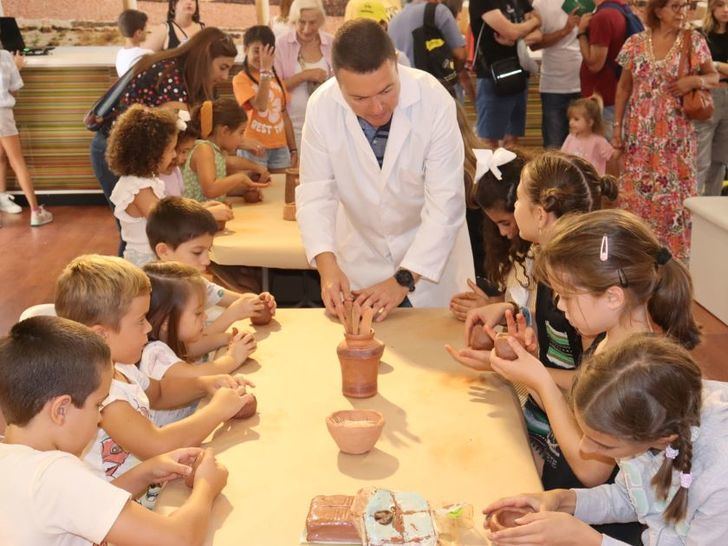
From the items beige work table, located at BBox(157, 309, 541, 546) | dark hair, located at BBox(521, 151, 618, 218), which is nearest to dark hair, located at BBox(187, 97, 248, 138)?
beige work table, located at BBox(157, 309, 541, 546)

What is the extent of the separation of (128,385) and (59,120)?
581cm

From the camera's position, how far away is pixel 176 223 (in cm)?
302

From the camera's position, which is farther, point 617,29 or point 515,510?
point 617,29

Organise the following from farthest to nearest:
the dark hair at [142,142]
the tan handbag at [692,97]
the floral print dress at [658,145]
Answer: the floral print dress at [658,145] → the tan handbag at [692,97] → the dark hair at [142,142]

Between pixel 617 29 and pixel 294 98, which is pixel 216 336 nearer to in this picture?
pixel 294 98

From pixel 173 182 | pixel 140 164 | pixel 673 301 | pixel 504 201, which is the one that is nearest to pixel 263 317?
pixel 504 201

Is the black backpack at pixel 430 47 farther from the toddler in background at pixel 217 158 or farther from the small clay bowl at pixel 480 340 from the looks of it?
the small clay bowl at pixel 480 340

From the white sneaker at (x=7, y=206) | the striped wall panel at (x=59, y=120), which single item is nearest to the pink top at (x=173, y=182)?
the striped wall panel at (x=59, y=120)

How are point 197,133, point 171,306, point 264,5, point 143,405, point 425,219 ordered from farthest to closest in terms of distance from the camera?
A: 1. point 264,5
2. point 197,133
3. point 425,219
4. point 171,306
5. point 143,405

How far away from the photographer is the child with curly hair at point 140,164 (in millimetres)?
3541

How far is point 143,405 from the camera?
2.04 metres

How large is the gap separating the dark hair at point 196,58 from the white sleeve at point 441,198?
180 cm

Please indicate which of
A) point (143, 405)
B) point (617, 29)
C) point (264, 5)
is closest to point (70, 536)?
point (143, 405)

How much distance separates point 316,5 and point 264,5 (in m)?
2.45
